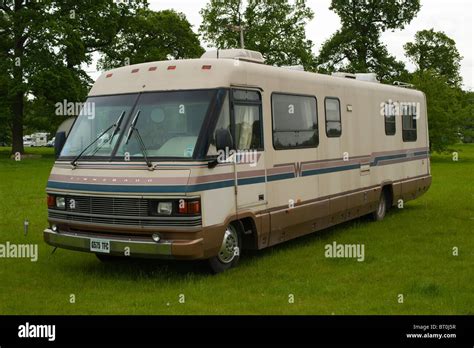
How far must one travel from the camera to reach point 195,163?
327 inches

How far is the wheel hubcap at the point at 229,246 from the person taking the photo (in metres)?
Result: 8.98

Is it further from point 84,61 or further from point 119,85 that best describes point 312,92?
point 84,61

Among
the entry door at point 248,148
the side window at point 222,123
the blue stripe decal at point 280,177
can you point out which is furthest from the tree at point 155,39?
the side window at point 222,123

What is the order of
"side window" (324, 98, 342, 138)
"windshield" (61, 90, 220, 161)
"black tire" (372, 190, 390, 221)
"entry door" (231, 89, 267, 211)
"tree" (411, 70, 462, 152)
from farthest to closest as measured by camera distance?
"tree" (411, 70, 462, 152), "black tire" (372, 190, 390, 221), "side window" (324, 98, 342, 138), "entry door" (231, 89, 267, 211), "windshield" (61, 90, 220, 161)

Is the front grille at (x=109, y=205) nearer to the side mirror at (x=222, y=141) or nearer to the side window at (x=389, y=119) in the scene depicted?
the side mirror at (x=222, y=141)

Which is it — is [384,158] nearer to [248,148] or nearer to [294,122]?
[294,122]

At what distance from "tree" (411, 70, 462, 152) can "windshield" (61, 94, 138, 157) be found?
3615 centimetres

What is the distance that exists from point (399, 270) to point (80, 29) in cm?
3836

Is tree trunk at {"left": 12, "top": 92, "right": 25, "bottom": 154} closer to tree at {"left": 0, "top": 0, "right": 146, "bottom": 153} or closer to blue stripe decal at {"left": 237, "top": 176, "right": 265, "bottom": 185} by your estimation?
tree at {"left": 0, "top": 0, "right": 146, "bottom": 153}

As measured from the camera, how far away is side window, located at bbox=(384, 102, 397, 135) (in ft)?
47.6

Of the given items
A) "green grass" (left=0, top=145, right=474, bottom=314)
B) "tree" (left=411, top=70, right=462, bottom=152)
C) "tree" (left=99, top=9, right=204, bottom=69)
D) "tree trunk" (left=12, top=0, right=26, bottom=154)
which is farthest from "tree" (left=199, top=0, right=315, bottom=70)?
"green grass" (left=0, top=145, right=474, bottom=314)

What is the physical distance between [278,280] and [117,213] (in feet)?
7.80

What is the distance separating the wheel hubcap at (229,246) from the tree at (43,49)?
3101 centimetres
